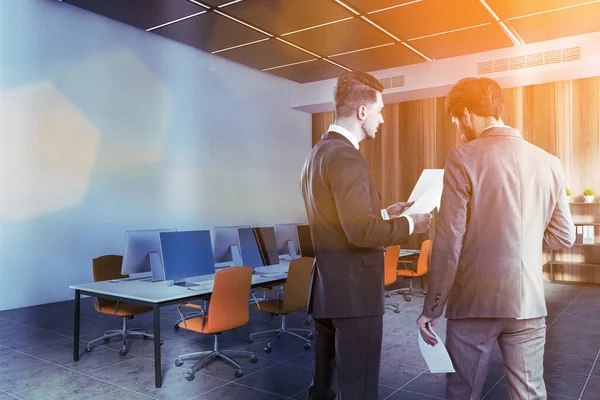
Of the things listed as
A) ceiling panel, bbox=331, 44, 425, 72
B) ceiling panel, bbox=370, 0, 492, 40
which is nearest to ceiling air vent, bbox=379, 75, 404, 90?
ceiling panel, bbox=331, 44, 425, 72

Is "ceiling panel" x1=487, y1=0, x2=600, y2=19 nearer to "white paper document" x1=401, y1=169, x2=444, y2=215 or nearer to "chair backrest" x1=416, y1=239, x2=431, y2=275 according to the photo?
"chair backrest" x1=416, y1=239, x2=431, y2=275

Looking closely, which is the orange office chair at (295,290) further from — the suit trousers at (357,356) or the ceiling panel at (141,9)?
the ceiling panel at (141,9)

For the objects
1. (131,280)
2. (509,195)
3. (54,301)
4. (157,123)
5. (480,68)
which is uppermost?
(480,68)

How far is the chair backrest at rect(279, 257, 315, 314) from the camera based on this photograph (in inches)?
164

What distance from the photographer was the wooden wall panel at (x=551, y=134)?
7977 millimetres

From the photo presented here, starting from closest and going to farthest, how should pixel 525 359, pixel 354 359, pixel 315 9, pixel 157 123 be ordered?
pixel 525 359 < pixel 354 359 < pixel 315 9 < pixel 157 123

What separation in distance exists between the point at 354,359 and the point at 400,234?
45cm

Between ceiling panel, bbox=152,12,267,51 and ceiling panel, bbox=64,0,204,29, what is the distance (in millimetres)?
240

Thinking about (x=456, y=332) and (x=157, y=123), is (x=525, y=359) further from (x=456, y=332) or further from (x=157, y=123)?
(x=157, y=123)

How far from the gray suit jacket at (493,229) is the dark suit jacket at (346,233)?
0.63 ft

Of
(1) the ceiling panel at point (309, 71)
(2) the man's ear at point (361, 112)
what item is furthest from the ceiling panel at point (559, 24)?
(2) the man's ear at point (361, 112)

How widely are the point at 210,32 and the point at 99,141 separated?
2.32 meters

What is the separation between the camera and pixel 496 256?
1.51m

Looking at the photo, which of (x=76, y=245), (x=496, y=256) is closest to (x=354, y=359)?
(x=496, y=256)
